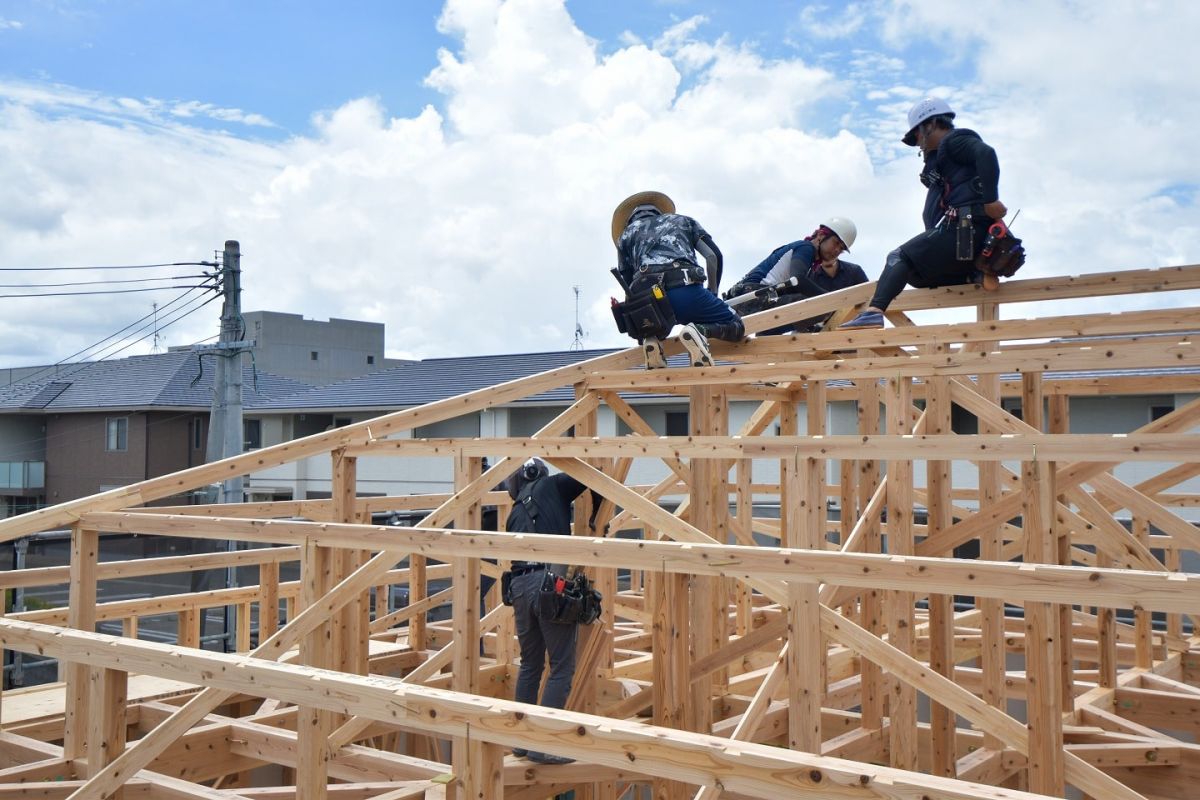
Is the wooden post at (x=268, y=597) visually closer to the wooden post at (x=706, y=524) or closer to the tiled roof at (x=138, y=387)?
the wooden post at (x=706, y=524)

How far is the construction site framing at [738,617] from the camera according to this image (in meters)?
3.85

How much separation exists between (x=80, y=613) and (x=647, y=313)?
415 cm

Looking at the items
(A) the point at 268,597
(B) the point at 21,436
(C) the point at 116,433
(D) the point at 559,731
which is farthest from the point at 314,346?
(D) the point at 559,731

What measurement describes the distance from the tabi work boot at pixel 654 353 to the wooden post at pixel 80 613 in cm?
381

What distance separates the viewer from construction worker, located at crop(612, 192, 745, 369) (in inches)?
301

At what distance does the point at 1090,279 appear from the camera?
716cm

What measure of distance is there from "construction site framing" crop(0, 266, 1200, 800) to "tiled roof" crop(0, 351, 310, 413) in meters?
28.7

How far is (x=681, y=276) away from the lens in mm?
7629

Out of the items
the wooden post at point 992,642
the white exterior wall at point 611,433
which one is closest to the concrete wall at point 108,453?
the white exterior wall at point 611,433

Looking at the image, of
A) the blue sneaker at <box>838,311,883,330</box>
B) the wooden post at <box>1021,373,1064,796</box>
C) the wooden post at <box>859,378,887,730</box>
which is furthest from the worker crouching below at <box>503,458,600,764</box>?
the blue sneaker at <box>838,311,883,330</box>

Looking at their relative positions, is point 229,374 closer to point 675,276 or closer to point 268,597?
point 268,597

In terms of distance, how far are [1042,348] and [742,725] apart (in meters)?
2.92

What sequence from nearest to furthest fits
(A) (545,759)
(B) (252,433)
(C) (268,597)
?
1. (A) (545,759)
2. (C) (268,597)
3. (B) (252,433)

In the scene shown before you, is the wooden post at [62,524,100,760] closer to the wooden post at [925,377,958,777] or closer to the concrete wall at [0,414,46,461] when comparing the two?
the wooden post at [925,377,958,777]
